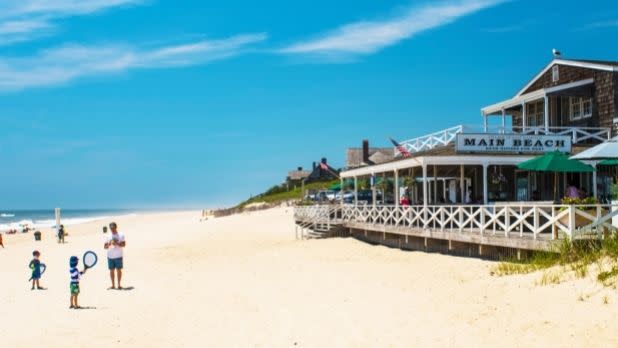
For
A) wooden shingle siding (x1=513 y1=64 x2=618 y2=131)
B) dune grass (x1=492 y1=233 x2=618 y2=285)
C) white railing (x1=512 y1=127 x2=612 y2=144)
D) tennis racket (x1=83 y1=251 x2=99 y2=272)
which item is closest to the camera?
dune grass (x1=492 y1=233 x2=618 y2=285)

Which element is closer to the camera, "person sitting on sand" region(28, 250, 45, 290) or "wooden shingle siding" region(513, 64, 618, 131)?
"person sitting on sand" region(28, 250, 45, 290)

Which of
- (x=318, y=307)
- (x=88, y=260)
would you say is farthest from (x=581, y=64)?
(x=88, y=260)

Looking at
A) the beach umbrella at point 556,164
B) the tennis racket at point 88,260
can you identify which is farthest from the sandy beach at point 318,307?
the beach umbrella at point 556,164

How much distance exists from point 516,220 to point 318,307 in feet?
24.0

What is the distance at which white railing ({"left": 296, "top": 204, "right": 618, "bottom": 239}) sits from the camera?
1398 cm

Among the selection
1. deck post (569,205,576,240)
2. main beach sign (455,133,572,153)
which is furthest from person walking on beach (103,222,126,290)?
main beach sign (455,133,572,153)

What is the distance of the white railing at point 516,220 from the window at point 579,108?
382 inches

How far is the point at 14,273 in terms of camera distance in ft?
73.1

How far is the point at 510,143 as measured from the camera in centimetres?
2323

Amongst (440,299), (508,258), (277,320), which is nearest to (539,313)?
(440,299)

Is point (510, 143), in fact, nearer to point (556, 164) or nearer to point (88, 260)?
point (556, 164)

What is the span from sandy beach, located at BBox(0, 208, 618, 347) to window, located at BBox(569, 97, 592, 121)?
40.1 feet

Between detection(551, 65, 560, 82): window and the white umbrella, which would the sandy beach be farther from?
detection(551, 65, 560, 82): window

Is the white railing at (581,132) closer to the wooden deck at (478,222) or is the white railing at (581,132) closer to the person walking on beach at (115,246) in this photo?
the wooden deck at (478,222)
